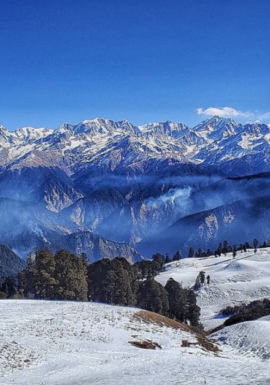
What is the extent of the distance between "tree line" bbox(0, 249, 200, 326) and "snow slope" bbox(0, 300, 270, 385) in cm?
3299

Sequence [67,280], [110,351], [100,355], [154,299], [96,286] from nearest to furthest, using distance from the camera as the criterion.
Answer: [100,355], [110,351], [67,280], [154,299], [96,286]

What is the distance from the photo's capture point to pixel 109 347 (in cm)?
3725

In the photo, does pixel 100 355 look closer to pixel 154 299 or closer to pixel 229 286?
pixel 154 299

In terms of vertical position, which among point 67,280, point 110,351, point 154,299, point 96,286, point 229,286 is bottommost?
point 229,286

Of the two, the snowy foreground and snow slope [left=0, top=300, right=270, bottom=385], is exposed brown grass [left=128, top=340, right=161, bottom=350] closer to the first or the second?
the snowy foreground

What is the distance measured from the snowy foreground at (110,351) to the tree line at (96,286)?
2735cm

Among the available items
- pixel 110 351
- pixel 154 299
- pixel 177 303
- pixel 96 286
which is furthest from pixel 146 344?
pixel 177 303

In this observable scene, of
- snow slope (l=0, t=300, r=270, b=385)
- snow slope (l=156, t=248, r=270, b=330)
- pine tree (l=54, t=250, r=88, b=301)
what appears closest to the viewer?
snow slope (l=0, t=300, r=270, b=385)

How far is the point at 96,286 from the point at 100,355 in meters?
68.6

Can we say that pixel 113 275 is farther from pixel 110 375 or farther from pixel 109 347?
pixel 110 375

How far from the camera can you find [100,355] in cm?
3422

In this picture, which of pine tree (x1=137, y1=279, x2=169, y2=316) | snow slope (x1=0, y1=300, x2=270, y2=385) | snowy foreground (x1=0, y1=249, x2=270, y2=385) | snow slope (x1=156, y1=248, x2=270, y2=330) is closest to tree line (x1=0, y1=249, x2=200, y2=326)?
pine tree (x1=137, y1=279, x2=169, y2=316)

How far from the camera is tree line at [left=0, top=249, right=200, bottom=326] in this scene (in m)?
84.9

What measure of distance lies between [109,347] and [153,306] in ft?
208
